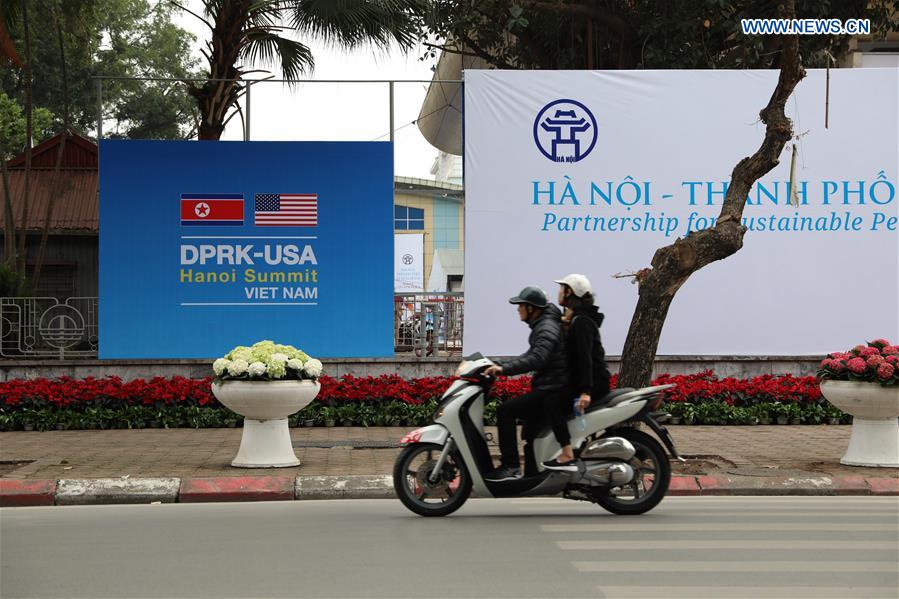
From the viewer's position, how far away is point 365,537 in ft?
25.8

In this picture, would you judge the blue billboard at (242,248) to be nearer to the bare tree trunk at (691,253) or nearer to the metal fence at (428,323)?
the metal fence at (428,323)

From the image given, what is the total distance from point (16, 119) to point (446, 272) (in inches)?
883

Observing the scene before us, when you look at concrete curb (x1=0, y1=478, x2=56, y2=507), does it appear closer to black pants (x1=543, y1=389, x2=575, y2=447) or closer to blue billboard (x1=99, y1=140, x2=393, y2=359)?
black pants (x1=543, y1=389, x2=575, y2=447)

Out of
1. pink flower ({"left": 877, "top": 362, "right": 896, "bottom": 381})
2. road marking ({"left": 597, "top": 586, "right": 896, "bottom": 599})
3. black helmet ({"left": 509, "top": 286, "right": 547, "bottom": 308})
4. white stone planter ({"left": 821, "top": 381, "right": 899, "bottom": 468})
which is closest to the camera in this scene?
road marking ({"left": 597, "top": 586, "right": 896, "bottom": 599})

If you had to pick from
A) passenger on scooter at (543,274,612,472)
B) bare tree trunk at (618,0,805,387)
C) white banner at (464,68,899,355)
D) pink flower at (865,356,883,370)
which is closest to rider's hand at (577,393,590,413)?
passenger on scooter at (543,274,612,472)

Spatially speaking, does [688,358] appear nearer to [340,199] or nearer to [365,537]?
[340,199]

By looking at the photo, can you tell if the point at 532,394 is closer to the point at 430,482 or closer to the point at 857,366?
the point at 430,482

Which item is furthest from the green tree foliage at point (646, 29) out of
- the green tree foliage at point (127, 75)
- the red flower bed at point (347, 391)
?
the green tree foliage at point (127, 75)

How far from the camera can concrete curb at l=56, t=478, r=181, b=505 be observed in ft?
33.0

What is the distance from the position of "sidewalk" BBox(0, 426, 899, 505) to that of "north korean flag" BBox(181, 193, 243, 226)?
349cm

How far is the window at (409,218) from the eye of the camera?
18.7m

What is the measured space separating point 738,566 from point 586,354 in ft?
7.76

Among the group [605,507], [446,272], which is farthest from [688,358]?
[605,507]

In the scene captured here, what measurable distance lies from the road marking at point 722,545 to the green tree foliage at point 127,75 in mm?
32424
